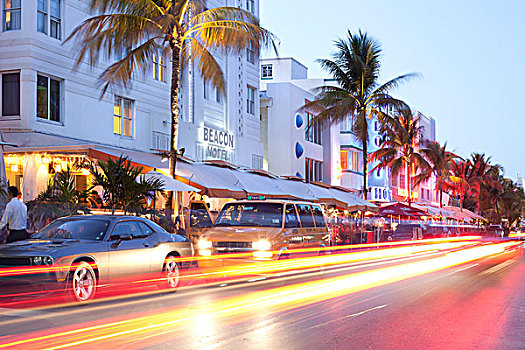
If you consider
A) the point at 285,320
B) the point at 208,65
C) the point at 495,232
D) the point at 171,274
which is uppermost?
the point at 208,65

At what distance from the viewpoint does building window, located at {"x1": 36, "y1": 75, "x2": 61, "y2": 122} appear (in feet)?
73.9

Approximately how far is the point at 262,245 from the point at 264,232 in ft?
1.46

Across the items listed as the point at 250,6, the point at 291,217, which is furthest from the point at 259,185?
the point at 250,6

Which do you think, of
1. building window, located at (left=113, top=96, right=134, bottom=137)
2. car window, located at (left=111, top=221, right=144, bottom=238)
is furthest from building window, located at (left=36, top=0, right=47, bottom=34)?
car window, located at (left=111, top=221, right=144, bottom=238)

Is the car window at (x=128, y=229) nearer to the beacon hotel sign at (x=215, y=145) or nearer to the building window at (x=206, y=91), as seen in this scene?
the beacon hotel sign at (x=215, y=145)

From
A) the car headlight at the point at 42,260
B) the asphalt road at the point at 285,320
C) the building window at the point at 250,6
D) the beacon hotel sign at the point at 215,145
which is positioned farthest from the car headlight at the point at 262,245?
the building window at the point at 250,6

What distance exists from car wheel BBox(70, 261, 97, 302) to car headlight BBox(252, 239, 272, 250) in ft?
14.1

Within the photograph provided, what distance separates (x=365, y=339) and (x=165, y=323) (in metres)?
2.86

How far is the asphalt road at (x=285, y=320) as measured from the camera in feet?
26.7

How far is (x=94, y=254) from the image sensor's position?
11.7m

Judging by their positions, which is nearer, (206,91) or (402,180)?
(206,91)

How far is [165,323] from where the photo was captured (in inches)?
371

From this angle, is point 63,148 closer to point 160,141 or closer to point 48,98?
point 48,98

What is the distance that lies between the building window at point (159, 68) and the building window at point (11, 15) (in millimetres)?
7820
